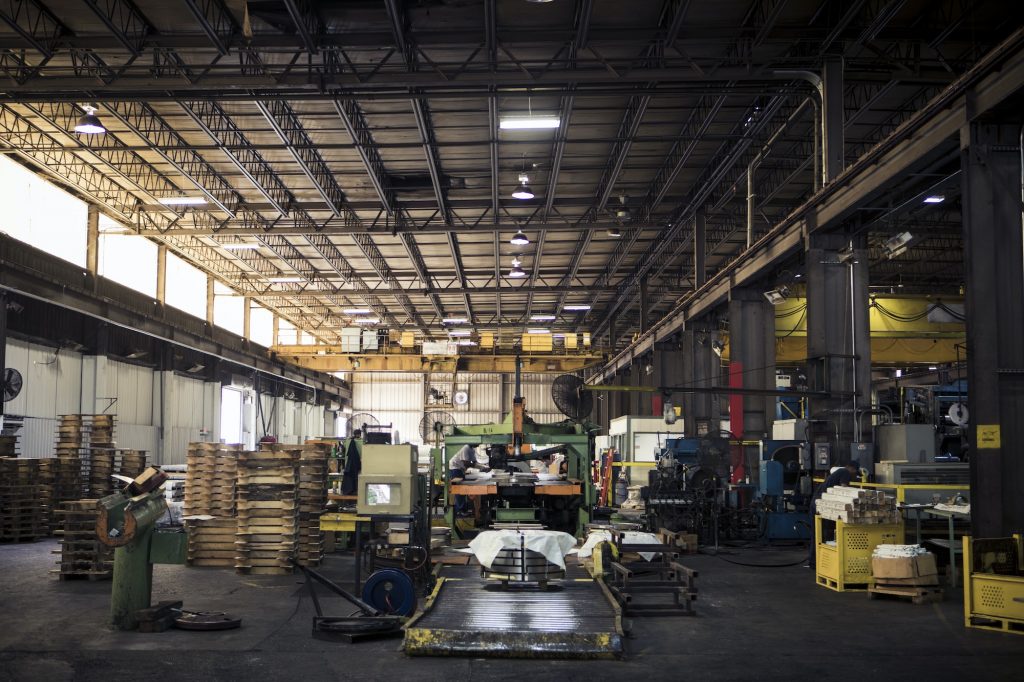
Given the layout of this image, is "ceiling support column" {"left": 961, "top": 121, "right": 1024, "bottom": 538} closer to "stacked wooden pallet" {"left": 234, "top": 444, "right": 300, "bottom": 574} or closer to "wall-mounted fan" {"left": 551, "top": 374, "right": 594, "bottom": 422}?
"wall-mounted fan" {"left": 551, "top": 374, "right": 594, "bottom": 422}

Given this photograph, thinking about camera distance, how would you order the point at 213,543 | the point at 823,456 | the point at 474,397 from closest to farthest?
the point at 213,543, the point at 823,456, the point at 474,397

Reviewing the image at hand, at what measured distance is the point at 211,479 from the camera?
14.4 meters

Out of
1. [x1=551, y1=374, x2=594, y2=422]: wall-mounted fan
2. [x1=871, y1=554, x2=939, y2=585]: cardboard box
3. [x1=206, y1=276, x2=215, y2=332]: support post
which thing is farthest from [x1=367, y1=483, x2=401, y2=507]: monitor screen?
[x1=206, y1=276, x2=215, y2=332]: support post

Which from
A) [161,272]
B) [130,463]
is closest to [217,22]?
[130,463]

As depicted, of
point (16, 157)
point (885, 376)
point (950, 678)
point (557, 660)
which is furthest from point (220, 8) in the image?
point (885, 376)

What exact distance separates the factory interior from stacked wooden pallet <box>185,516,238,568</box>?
36 millimetres

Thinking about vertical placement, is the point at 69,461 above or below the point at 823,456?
below

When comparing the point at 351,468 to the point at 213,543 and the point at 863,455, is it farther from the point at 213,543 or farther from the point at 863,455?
the point at 863,455

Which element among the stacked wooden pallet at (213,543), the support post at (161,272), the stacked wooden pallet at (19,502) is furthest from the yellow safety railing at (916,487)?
the support post at (161,272)

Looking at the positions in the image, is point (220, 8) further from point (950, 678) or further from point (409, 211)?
point (950, 678)

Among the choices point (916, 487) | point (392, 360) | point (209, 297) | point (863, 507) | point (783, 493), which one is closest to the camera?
point (863, 507)

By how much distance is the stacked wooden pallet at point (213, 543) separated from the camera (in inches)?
532

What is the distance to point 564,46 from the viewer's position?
15602mm

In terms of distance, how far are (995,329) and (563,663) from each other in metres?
6.10
